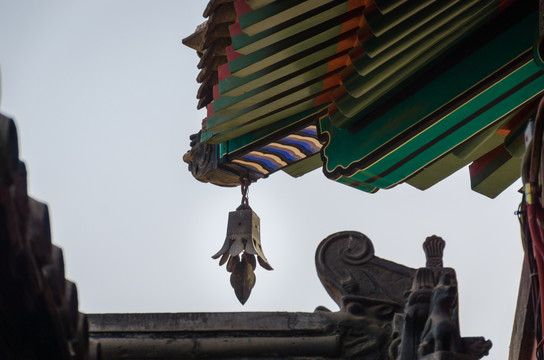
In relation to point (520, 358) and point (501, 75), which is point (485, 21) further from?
point (520, 358)

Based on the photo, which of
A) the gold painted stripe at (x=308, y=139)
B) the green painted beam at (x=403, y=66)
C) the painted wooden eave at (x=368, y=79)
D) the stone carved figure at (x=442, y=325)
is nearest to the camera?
the stone carved figure at (x=442, y=325)

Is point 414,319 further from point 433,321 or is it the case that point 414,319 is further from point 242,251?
point 242,251

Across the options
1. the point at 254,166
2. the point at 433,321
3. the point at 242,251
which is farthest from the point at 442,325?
the point at 254,166

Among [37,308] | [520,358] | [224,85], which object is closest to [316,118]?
[224,85]

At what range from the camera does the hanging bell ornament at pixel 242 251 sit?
10828 mm

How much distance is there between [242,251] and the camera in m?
10.9

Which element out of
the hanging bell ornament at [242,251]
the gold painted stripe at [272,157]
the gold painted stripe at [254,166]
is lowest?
the hanging bell ornament at [242,251]

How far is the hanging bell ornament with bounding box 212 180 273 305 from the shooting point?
10.8 m

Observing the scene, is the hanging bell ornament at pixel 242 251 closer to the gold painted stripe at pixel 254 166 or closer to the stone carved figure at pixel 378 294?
the gold painted stripe at pixel 254 166

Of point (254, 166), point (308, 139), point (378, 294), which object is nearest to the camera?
point (378, 294)

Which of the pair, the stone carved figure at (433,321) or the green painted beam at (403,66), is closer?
the stone carved figure at (433,321)

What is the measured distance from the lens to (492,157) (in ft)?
37.2

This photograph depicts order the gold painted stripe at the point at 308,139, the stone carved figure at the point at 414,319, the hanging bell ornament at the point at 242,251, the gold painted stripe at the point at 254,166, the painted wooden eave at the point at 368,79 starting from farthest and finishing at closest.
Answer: the gold painted stripe at the point at 254,166 → the gold painted stripe at the point at 308,139 → the hanging bell ornament at the point at 242,251 → the painted wooden eave at the point at 368,79 → the stone carved figure at the point at 414,319

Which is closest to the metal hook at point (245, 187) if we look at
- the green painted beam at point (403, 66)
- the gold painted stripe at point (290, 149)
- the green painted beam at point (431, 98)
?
the gold painted stripe at point (290, 149)
